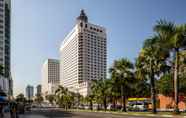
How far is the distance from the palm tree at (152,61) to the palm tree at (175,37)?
103 inches

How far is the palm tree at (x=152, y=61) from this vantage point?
50.5 meters

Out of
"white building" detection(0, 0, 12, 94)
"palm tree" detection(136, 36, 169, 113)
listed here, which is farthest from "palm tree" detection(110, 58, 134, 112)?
"white building" detection(0, 0, 12, 94)

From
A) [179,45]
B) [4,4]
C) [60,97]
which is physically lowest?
[60,97]

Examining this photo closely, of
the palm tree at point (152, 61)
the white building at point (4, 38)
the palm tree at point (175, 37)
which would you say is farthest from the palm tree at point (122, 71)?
the white building at point (4, 38)

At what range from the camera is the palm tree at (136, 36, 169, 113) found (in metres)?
50.5

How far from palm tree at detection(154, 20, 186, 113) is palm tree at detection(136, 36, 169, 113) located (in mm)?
2605

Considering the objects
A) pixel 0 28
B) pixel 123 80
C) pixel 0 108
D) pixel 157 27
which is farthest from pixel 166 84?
pixel 0 28

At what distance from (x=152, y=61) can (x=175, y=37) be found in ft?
31.8

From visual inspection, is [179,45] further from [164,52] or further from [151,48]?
[151,48]

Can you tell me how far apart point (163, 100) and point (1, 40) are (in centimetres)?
9717

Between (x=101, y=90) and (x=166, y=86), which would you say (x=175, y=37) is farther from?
(x=101, y=90)

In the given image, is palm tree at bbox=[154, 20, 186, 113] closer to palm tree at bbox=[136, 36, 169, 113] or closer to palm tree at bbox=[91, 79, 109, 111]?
palm tree at bbox=[136, 36, 169, 113]

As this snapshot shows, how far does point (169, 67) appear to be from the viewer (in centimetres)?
5247

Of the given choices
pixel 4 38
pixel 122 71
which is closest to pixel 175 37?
pixel 122 71
